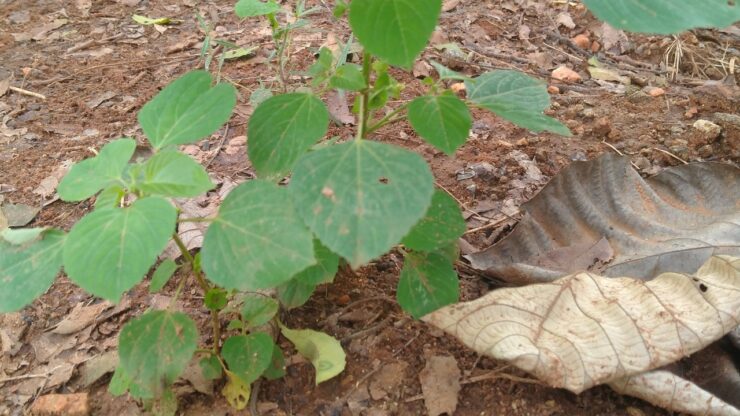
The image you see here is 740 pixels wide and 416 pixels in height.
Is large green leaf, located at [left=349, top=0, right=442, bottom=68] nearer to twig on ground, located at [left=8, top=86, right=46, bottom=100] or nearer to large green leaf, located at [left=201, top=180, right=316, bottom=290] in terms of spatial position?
large green leaf, located at [left=201, top=180, right=316, bottom=290]

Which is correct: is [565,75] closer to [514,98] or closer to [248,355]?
[514,98]

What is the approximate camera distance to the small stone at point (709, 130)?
7.41 ft

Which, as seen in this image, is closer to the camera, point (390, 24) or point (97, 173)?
point (390, 24)

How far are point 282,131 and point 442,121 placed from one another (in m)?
0.34

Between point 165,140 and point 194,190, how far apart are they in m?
0.22

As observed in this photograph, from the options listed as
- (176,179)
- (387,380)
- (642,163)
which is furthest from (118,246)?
(642,163)

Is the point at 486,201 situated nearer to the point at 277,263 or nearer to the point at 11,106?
the point at 277,263

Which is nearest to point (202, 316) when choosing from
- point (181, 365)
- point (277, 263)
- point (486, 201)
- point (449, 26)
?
point (181, 365)

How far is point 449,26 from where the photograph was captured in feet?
10.3

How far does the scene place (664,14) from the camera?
1.10 meters

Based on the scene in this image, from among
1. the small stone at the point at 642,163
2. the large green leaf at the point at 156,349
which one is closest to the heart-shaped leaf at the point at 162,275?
the large green leaf at the point at 156,349

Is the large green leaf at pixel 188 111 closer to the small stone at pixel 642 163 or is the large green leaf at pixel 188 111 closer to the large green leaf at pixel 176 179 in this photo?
the large green leaf at pixel 176 179

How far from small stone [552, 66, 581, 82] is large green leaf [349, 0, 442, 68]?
70.1 inches

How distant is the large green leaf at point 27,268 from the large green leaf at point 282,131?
1.43ft
